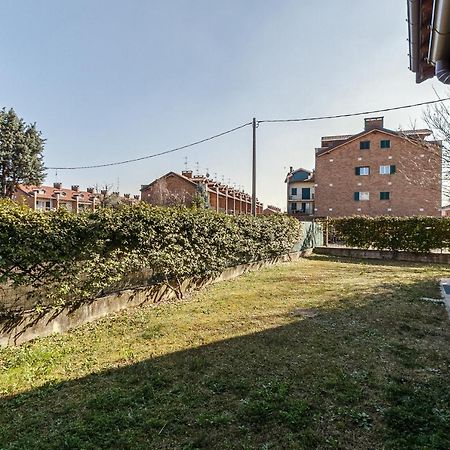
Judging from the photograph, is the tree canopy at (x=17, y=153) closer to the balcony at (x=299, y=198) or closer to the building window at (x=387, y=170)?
the balcony at (x=299, y=198)

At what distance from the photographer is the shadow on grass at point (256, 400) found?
8.05ft

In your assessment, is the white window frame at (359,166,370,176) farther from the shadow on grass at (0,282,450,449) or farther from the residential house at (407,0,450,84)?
the residential house at (407,0,450,84)

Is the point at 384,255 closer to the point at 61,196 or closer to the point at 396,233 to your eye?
the point at 396,233

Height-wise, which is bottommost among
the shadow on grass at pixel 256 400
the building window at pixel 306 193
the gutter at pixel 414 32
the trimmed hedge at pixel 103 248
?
the shadow on grass at pixel 256 400

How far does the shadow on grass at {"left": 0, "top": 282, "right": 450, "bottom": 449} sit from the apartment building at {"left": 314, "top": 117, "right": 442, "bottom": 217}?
30105mm

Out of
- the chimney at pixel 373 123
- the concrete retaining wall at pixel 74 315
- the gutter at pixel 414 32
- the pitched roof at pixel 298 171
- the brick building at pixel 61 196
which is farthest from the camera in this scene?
the pitched roof at pixel 298 171

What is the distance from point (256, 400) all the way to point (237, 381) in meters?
0.44

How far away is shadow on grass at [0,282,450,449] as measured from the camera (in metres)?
2.45

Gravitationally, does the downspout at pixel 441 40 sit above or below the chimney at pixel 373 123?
below

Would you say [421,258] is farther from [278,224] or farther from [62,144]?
[62,144]

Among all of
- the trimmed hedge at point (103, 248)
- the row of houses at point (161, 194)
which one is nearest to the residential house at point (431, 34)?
the trimmed hedge at point (103, 248)

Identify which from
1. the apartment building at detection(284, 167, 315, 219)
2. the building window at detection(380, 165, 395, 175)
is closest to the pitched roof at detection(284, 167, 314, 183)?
the apartment building at detection(284, 167, 315, 219)

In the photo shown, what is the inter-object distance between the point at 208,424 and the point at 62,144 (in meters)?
25.4

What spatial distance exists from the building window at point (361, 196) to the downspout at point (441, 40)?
105 ft
